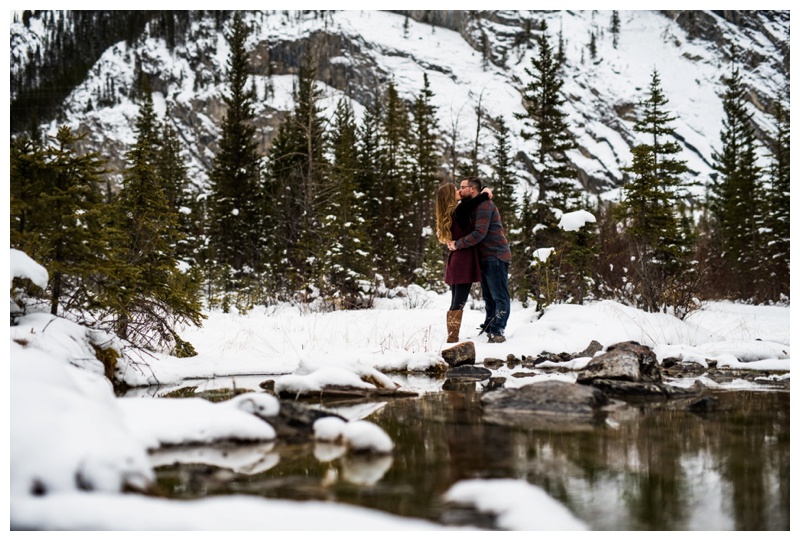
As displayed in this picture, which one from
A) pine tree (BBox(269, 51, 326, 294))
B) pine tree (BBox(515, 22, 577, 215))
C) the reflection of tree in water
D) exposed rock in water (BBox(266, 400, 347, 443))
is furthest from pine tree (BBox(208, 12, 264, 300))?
the reflection of tree in water

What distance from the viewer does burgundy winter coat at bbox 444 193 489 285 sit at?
7.73 m

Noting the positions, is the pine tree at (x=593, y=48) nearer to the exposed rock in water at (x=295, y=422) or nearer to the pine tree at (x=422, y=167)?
the pine tree at (x=422, y=167)

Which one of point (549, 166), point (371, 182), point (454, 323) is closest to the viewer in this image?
point (454, 323)

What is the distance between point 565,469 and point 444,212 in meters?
5.36

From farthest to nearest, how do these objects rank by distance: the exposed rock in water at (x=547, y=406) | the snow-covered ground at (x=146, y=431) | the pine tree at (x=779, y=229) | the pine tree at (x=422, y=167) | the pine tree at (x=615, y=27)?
the pine tree at (x=615, y=27)
the pine tree at (x=422, y=167)
the pine tree at (x=779, y=229)
the exposed rock in water at (x=547, y=406)
the snow-covered ground at (x=146, y=431)

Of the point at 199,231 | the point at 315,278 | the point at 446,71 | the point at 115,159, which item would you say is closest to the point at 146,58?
the point at 115,159

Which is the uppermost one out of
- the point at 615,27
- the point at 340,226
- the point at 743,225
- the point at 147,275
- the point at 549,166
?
the point at 615,27

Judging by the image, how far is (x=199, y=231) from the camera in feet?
101

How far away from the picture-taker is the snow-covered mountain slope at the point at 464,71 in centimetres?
9644

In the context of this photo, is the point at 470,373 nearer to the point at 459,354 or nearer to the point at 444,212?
the point at 459,354

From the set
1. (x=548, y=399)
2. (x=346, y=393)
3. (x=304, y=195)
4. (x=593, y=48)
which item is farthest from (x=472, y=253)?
(x=593, y=48)

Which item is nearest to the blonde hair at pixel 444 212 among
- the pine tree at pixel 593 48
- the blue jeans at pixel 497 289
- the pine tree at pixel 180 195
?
the blue jeans at pixel 497 289

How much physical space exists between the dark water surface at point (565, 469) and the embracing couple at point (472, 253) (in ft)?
12.8

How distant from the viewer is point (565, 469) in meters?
2.72
